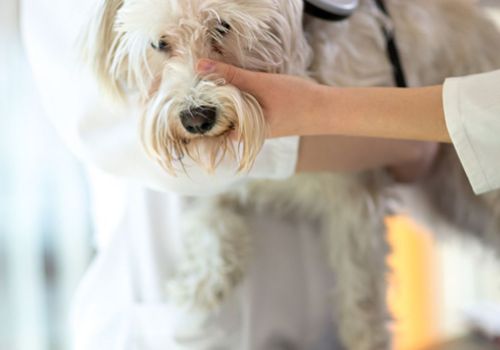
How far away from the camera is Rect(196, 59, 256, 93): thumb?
2.39 feet

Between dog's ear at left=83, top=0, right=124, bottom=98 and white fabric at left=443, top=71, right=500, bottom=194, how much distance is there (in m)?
0.39

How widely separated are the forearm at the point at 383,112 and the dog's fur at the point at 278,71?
0.08 m

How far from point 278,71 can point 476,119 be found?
249 mm

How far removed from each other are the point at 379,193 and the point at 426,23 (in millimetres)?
280

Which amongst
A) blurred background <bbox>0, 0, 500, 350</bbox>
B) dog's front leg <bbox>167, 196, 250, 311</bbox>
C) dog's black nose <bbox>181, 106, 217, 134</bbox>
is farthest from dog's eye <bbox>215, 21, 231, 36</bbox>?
blurred background <bbox>0, 0, 500, 350</bbox>

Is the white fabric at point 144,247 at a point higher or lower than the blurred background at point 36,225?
higher

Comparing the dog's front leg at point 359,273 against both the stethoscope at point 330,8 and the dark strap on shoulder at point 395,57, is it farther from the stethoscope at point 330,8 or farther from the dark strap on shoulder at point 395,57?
the stethoscope at point 330,8

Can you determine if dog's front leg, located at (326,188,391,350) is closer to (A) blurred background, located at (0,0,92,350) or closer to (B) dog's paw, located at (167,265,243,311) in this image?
(B) dog's paw, located at (167,265,243,311)

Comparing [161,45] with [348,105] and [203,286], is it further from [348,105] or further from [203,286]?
[203,286]

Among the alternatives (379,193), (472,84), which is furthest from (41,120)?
(472,84)

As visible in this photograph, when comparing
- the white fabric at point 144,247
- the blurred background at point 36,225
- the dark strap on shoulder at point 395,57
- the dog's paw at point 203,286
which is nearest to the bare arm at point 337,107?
the white fabric at point 144,247

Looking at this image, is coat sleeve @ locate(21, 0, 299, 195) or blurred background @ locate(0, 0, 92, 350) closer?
coat sleeve @ locate(21, 0, 299, 195)

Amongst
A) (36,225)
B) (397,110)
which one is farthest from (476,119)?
(36,225)

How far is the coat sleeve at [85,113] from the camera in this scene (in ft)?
2.86
